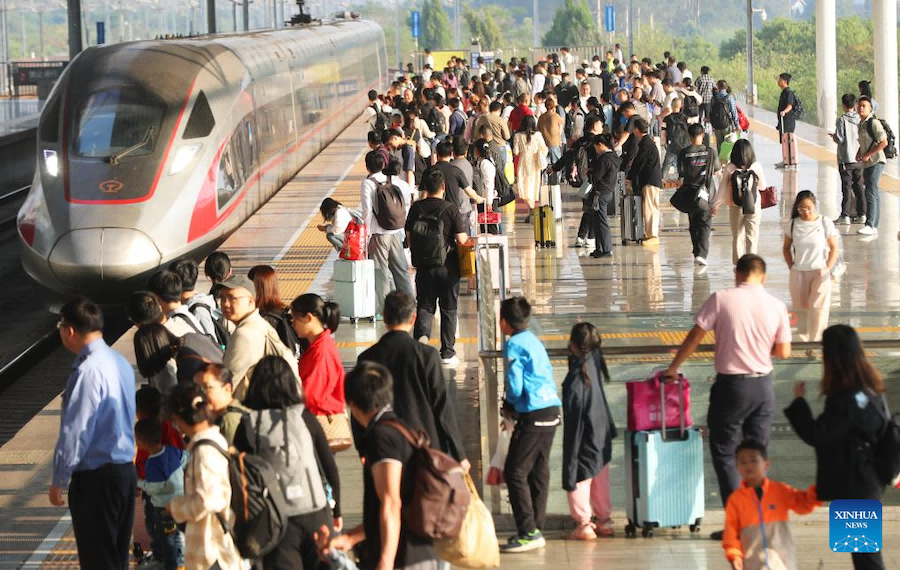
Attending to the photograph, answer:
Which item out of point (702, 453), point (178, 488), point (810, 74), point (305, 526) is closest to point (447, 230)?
point (702, 453)

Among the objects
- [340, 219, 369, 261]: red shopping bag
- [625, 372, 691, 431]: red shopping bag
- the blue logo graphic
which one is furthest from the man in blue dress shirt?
[340, 219, 369, 261]: red shopping bag

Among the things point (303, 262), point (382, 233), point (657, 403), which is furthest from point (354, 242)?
point (657, 403)

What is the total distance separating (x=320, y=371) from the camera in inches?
301

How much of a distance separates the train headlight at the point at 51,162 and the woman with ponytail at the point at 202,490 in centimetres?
1055

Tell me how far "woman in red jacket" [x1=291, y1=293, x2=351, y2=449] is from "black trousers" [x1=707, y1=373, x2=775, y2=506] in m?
1.93

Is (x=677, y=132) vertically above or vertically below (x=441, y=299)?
above

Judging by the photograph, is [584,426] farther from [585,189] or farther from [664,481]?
[585,189]

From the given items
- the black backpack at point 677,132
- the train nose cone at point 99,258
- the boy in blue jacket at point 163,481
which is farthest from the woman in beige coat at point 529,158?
the boy in blue jacket at point 163,481

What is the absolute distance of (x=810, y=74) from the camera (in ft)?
352

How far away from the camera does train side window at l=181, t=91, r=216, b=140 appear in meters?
16.8

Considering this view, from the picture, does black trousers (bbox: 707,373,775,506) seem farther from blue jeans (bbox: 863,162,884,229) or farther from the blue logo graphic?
blue jeans (bbox: 863,162,884,229)

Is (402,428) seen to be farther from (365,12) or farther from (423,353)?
(365,12)

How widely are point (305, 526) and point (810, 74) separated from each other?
106m

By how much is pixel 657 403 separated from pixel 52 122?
10805mm
